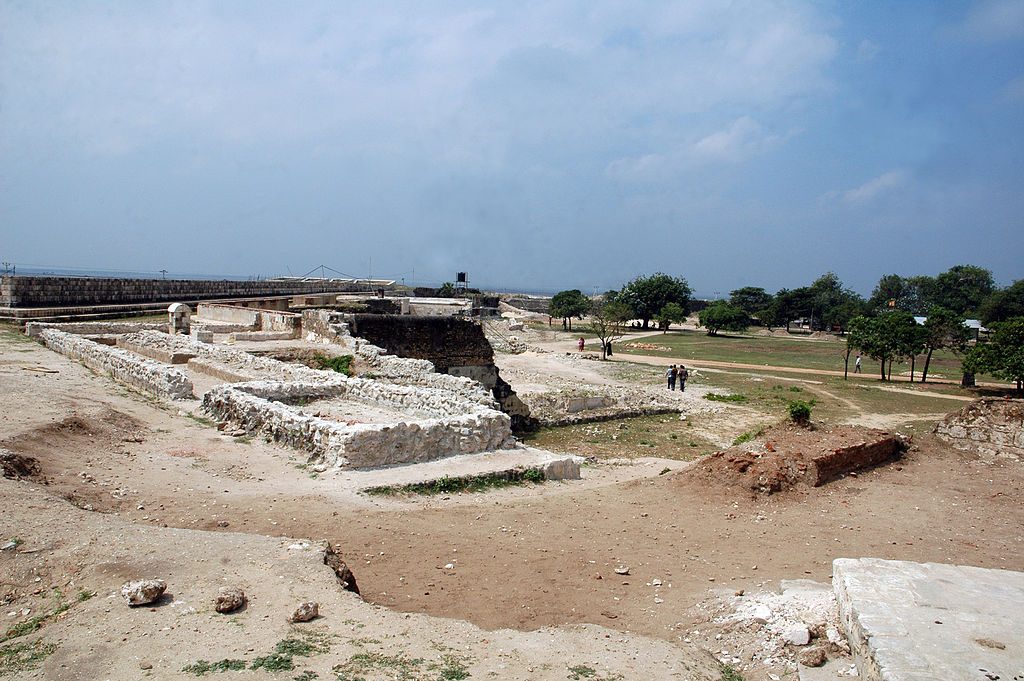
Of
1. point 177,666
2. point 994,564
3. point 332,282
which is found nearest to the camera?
point 177,666

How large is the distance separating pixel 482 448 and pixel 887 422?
48.8 feet

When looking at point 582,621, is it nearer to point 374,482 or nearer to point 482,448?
point 374,482

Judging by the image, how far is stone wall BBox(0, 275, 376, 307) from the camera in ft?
85.5

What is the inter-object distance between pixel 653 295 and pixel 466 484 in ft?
187

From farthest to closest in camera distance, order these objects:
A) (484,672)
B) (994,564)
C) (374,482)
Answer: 1. (374,482)
2. (994,564)
3. (484,672)

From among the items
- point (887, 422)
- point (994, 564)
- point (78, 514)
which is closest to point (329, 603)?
point (78, 514)

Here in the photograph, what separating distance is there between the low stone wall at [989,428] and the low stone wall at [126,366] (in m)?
13.7

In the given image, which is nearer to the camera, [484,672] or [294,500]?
[484,672]

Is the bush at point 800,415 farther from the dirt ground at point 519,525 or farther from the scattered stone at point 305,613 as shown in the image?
the scattered stone at point 305,613

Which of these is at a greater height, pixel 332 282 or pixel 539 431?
pixel 332 282

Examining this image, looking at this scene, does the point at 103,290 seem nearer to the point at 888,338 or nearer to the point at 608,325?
the point at 608,325

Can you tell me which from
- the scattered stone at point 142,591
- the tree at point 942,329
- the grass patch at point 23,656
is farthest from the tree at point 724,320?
the grass patch at point 23,656

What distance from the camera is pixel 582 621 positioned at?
16.4 feet

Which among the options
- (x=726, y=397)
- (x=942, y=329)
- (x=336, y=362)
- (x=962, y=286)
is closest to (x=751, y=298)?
(x=962, y=286)
